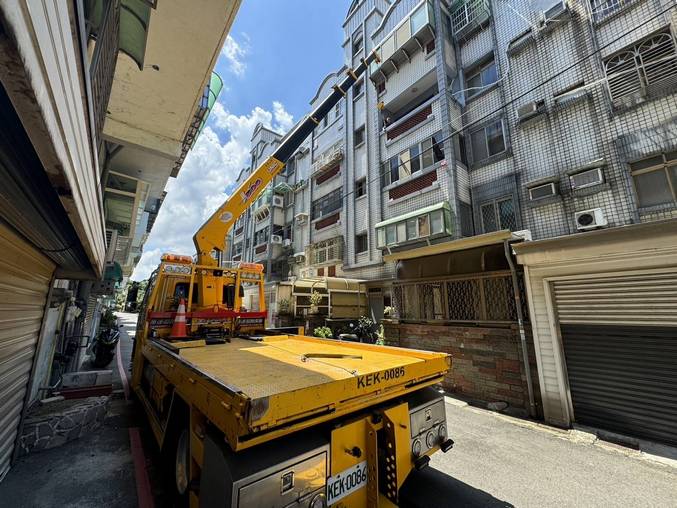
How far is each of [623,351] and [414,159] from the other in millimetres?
10463

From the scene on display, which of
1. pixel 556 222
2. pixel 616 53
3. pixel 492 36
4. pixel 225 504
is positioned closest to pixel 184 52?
pixel 225 504

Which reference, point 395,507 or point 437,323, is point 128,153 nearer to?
point 395,507

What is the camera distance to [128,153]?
6480mm

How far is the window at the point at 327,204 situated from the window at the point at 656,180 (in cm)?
1296

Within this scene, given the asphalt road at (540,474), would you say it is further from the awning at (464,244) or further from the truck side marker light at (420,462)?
the awning at (464,244)

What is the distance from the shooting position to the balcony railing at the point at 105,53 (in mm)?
2525

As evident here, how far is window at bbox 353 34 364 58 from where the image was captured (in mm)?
18172

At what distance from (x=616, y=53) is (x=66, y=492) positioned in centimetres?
1472

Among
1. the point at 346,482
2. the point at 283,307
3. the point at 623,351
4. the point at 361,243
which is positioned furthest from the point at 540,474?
the point at 361,243

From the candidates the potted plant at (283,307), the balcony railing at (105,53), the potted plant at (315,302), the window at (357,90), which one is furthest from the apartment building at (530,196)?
the balcony railing at (105,53)

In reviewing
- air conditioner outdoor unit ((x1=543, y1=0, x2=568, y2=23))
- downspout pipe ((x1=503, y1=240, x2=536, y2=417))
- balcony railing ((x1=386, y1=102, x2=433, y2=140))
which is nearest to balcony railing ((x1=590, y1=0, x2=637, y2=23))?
air conditioner outdoor unit ((x1=543, y1=0, x2=568, y2=23))

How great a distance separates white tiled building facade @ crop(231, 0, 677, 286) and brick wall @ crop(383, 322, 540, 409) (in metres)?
4.11

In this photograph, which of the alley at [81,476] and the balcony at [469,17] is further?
the balcony at [469,17]

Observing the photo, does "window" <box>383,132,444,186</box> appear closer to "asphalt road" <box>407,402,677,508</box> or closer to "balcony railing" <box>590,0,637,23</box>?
"balcony railing" <box>590,0,637,23</box>
